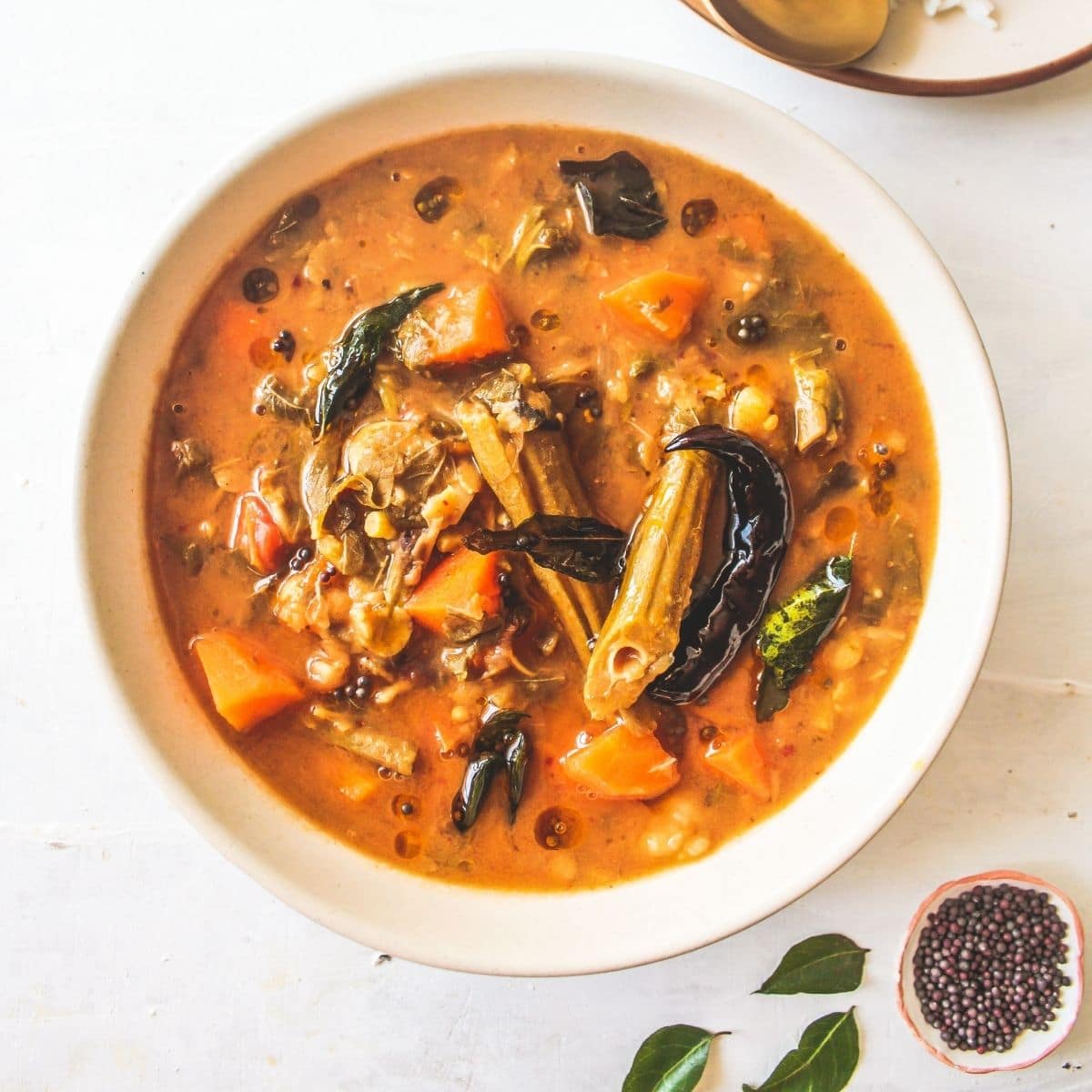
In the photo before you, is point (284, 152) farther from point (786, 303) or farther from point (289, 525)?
point (786, 303)

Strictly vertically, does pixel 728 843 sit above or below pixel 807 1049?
above

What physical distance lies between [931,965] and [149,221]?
361 cm

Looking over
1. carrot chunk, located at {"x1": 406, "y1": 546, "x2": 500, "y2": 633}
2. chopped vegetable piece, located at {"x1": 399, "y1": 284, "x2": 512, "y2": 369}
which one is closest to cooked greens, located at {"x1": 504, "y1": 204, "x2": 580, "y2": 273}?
chopped vegetable piece, located at {"x1": 399, "y1": 284, "x2": 512, "y2": 369}

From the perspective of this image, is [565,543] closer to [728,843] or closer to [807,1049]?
[728,843]

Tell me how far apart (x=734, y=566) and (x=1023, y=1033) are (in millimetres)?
1921

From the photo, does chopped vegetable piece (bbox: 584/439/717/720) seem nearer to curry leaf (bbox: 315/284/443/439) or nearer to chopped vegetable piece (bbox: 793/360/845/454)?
chopped vegetable piece (bbox: 793/360/845/454)

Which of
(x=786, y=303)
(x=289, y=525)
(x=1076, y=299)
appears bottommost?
(x=289, y=525)

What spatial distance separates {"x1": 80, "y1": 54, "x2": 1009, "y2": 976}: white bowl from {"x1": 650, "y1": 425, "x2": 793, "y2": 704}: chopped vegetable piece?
50 cm

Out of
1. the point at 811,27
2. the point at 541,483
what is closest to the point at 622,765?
the point at 541,483

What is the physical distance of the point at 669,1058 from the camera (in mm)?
3500

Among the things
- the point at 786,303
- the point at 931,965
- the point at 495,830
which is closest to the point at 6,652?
the point at 495,830

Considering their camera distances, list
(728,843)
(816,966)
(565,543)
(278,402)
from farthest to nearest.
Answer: (816,966) < (728,843) < (278,402) < (565,543)

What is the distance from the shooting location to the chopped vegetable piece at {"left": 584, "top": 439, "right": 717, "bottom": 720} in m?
3.00

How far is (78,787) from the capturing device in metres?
3.53
